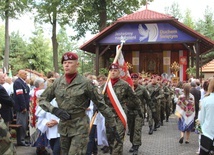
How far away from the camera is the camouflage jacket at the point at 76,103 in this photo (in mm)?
5121

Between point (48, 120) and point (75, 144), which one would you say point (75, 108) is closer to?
point (75, 144)

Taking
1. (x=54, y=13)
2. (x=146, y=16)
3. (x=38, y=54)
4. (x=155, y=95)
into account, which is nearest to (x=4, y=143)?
(x=155, y=95)

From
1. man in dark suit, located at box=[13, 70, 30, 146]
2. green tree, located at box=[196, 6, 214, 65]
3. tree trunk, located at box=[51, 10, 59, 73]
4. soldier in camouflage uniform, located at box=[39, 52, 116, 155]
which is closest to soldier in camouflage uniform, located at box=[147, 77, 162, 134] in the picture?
man in dark suit, located at box=[13, 70, 30, 146]

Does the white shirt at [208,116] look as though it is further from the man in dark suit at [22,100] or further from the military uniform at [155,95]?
the military uniform at [155,95]

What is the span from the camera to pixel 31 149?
928 centimetres

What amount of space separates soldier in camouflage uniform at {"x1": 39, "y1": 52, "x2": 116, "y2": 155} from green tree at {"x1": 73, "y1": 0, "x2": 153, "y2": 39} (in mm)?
24861

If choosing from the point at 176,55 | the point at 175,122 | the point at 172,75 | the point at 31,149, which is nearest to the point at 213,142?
the point at 31,149

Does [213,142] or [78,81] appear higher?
[78,81]

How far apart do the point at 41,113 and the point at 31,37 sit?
48.3 meters

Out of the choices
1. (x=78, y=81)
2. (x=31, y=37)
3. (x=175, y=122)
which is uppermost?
(x=31, y=37)

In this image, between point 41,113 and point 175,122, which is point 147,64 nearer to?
point 175,122

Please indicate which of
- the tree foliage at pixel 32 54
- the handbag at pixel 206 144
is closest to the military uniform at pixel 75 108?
the handbag at pixel 206 144

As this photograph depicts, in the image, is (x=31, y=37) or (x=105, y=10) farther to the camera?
(x=31, y=37)

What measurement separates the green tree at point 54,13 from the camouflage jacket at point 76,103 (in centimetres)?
2578
